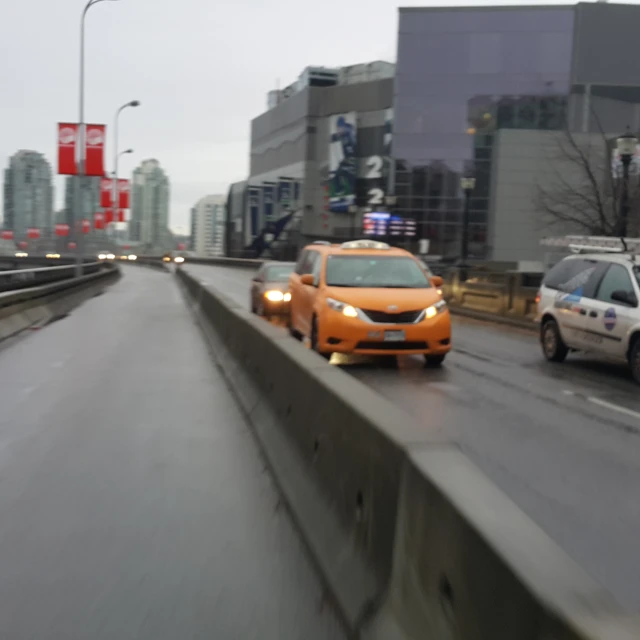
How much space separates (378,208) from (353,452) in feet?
224

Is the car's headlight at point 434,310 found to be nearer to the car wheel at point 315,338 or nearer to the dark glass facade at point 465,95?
the car wheel at point 315,338

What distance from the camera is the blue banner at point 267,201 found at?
99.6 meters

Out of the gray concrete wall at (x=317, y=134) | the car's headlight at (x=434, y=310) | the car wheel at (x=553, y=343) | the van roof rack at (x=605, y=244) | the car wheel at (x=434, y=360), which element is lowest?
the car wheel at (x=434, y=360)

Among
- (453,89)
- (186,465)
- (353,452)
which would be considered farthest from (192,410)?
(453,89)

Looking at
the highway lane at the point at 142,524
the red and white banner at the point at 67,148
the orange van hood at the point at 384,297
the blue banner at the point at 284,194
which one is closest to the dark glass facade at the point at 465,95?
the blue banner at the point at 284,194

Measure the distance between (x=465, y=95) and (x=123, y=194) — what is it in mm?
24989

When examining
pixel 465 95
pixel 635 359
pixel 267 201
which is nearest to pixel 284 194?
pixel 267 201

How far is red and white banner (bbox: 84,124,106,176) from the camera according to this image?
3562cm

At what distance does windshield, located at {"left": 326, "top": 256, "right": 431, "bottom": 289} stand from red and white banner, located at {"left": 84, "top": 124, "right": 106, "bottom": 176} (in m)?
23.6

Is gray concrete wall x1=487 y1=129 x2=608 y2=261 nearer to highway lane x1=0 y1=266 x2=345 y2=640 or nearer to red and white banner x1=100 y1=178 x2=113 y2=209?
red and white banner x1=100 y1=178 x2=113 y2=209

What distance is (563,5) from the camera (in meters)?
60.6

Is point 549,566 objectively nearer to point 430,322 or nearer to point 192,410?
point 192,410

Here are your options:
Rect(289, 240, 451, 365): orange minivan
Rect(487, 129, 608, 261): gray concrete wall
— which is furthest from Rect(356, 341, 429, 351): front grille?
Rect(487, 129, 608, 261): gray concrete wall

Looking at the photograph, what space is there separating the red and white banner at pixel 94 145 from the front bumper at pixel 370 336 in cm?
2505
